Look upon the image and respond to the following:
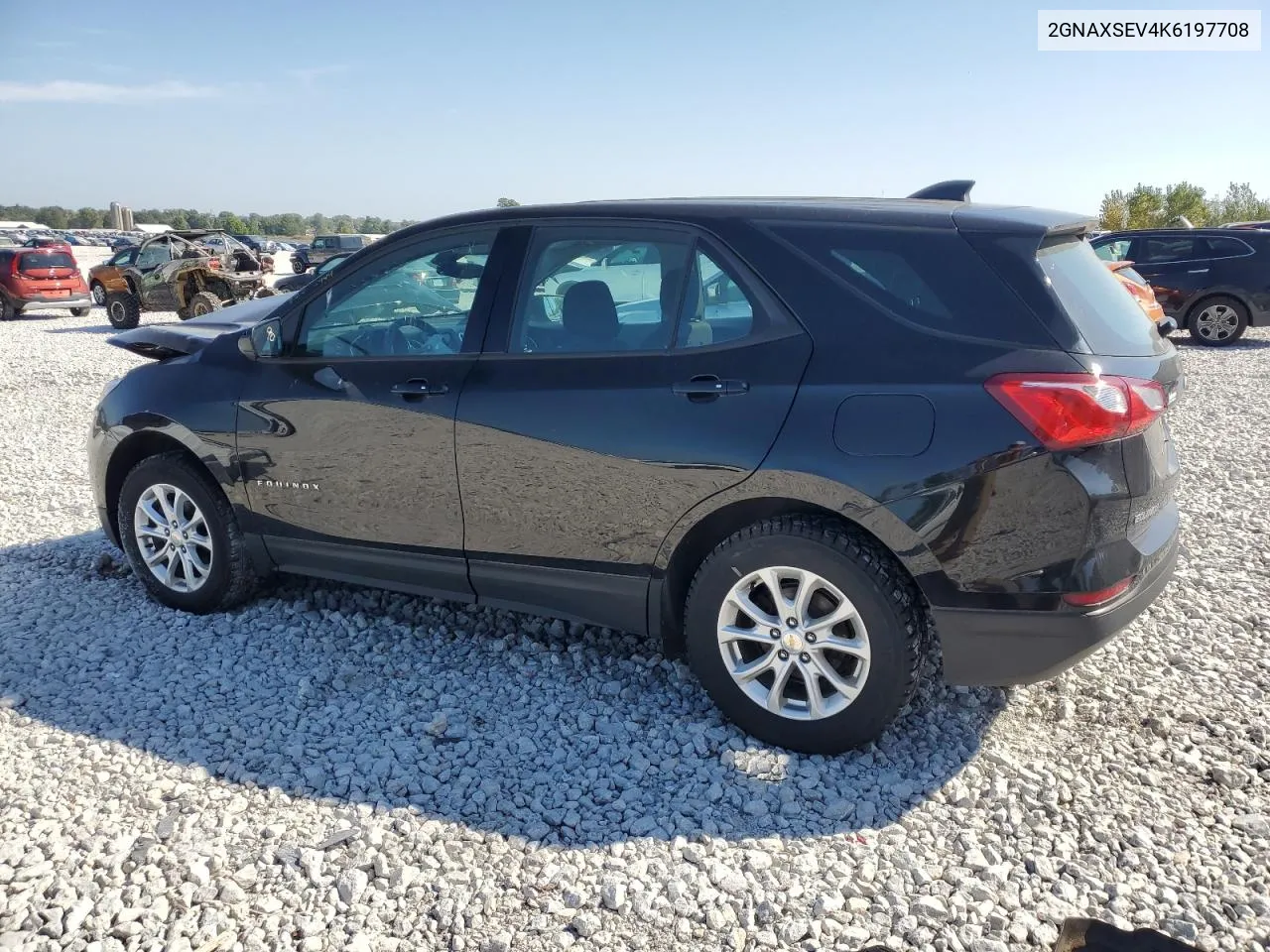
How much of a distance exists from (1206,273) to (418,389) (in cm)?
1387

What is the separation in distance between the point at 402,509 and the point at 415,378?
52cm

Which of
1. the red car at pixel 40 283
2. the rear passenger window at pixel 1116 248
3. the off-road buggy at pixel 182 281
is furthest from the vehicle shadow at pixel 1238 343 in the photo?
the red car at pixel 40 283

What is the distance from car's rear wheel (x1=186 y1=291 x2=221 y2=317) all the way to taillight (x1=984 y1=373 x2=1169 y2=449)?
16817mm

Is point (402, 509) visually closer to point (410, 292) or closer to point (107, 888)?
point (410, 292)

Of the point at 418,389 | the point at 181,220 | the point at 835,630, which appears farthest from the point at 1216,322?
the point at 181,220

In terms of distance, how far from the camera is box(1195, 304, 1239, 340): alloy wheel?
1423cm

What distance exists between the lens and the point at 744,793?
3.16m

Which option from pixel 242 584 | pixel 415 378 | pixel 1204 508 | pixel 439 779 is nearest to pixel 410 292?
pixel 415 378

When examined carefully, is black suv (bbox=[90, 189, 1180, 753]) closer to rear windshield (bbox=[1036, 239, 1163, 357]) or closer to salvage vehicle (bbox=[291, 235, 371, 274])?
rear windshield (bbox=[1036, 239, 1163, 357])

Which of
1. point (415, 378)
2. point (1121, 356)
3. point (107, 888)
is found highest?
point (1121, 356)

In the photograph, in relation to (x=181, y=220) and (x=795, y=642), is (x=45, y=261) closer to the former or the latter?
(x=795, y=642)

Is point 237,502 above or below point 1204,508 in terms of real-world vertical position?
above

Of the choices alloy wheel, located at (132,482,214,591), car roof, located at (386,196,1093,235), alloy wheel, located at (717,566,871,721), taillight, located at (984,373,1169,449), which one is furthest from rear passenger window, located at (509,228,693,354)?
alloy wheel, located at (132,482,214,591)

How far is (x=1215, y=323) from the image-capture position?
14359 mm
